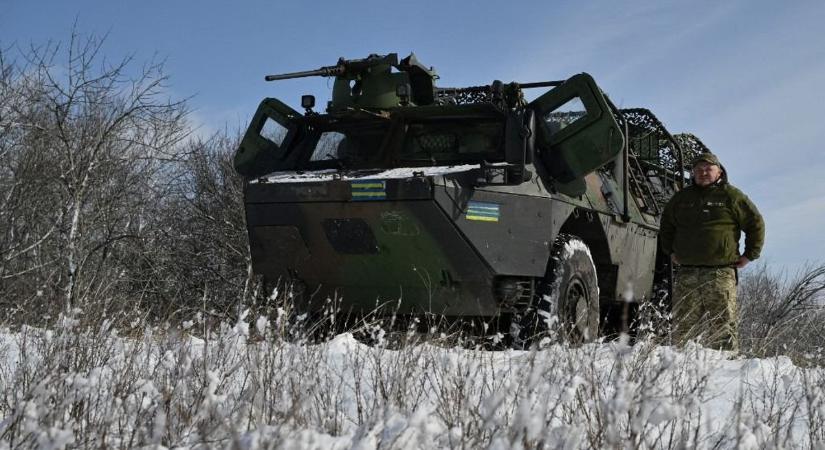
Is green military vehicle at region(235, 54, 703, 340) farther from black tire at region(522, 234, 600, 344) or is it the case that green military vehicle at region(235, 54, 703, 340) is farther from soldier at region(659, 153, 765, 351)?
soldier at region(659, 153, 765, 351)

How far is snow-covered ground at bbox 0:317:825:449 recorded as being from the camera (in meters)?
1.87

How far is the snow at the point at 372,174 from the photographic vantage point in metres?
5.32

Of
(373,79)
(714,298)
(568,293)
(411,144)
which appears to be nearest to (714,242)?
(714,298)

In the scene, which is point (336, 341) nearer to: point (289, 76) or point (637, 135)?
point (289, 76)

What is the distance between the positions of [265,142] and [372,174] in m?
1.63

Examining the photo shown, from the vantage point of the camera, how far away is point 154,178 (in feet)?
46.4

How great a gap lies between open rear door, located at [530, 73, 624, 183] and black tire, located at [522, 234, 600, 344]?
0.55 metres

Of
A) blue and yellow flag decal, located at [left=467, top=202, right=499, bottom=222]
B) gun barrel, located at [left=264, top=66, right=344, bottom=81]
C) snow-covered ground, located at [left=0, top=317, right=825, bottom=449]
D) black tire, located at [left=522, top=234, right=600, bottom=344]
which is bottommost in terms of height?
snow-covered ground, located at [left=0, top=317, right=825, bottom=449]

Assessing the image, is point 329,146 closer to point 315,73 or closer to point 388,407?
point 315,73

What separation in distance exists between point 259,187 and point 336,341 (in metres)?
1.47

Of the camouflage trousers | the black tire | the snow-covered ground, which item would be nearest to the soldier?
the camouflage trousers

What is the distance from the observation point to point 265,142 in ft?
22.3

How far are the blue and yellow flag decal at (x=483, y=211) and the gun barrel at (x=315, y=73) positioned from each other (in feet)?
7.47

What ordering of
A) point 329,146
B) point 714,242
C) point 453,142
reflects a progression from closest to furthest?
point 714,242 → point 453,142 → point 329,146
